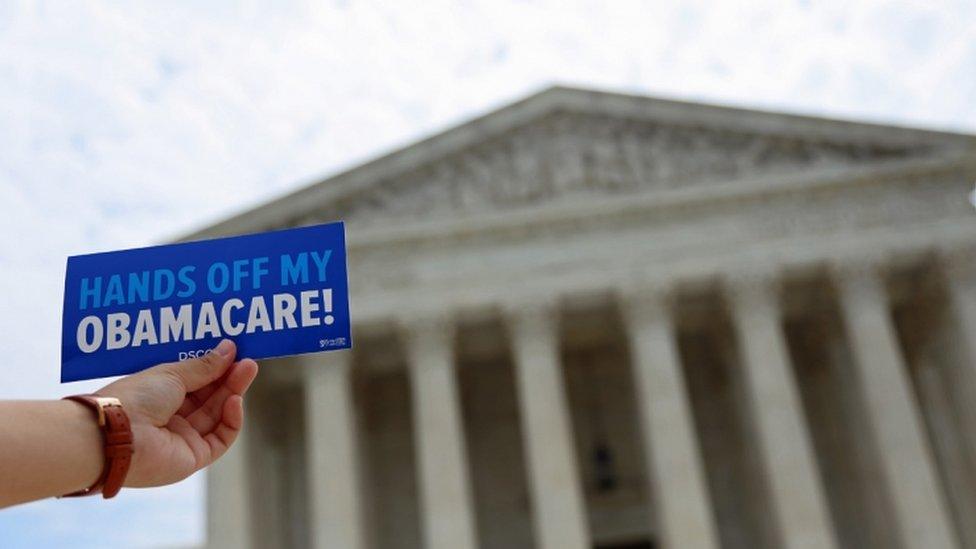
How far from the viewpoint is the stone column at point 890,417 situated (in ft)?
92.5

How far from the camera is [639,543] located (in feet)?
115

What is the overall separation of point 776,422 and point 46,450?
28.4 metres

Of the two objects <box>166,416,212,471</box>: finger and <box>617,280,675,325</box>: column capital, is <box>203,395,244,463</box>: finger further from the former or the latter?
<box>617,280,675,325</box>: column capital

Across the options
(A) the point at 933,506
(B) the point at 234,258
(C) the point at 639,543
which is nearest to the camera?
(B) the point at 234,258

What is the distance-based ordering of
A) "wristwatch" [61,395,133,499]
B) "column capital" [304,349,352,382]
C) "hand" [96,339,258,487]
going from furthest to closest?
"column capital" [304,349,352,382] → "hand" [96,339,258,487] → "wristwatch" [61,395,133,499]

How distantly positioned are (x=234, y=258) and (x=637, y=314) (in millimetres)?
27128

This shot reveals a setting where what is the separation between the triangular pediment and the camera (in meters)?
31.7

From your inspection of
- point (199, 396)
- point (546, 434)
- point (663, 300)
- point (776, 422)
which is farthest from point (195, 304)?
point (663, 300)

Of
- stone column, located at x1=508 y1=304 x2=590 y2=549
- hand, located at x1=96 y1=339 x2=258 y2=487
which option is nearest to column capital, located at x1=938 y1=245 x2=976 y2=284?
stone column, located at x1=508 y1=304 x2=590 y2=549

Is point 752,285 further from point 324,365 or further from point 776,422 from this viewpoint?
point 324,365

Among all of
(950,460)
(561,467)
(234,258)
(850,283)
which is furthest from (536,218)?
(234,258)

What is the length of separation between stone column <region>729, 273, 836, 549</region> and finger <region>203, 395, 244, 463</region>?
1044 inches

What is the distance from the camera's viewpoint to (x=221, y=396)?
4.11 meters

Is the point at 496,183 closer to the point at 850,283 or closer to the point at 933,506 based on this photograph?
the point at 850,283
